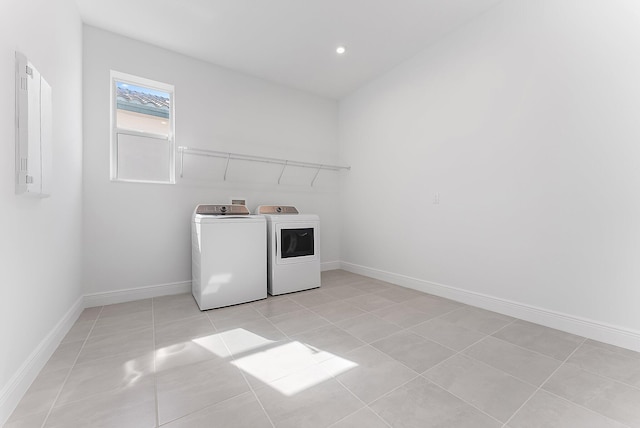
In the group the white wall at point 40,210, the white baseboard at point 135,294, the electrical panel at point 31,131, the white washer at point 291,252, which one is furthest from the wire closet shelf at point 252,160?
the electrical panel at point 31,131

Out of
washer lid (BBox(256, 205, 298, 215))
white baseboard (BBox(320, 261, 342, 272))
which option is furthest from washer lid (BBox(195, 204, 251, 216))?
white baseboard (BBox(320, 261, 342, 272))

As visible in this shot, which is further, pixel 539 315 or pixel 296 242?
pixel 296 242

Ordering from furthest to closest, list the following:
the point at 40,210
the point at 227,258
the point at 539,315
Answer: the point at 227,258
the point at 539,315
the point at 40,210

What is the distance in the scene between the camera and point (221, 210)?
115 inches

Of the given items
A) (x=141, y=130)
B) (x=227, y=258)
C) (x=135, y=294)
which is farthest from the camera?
(x=141, y=130)

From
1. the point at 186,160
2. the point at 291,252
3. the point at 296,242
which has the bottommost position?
the point at 291,252

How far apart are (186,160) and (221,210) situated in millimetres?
738

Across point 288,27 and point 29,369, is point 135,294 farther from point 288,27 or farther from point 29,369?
point 288,27

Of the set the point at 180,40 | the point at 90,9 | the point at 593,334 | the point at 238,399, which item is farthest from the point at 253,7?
the point at 593,334

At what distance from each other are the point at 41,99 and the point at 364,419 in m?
2.36

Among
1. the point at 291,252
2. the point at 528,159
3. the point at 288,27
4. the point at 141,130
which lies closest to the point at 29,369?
the point at 291,252

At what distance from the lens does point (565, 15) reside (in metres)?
1.98

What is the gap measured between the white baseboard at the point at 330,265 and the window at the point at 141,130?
93.7 inches

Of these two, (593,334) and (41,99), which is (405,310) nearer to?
(593,334)
